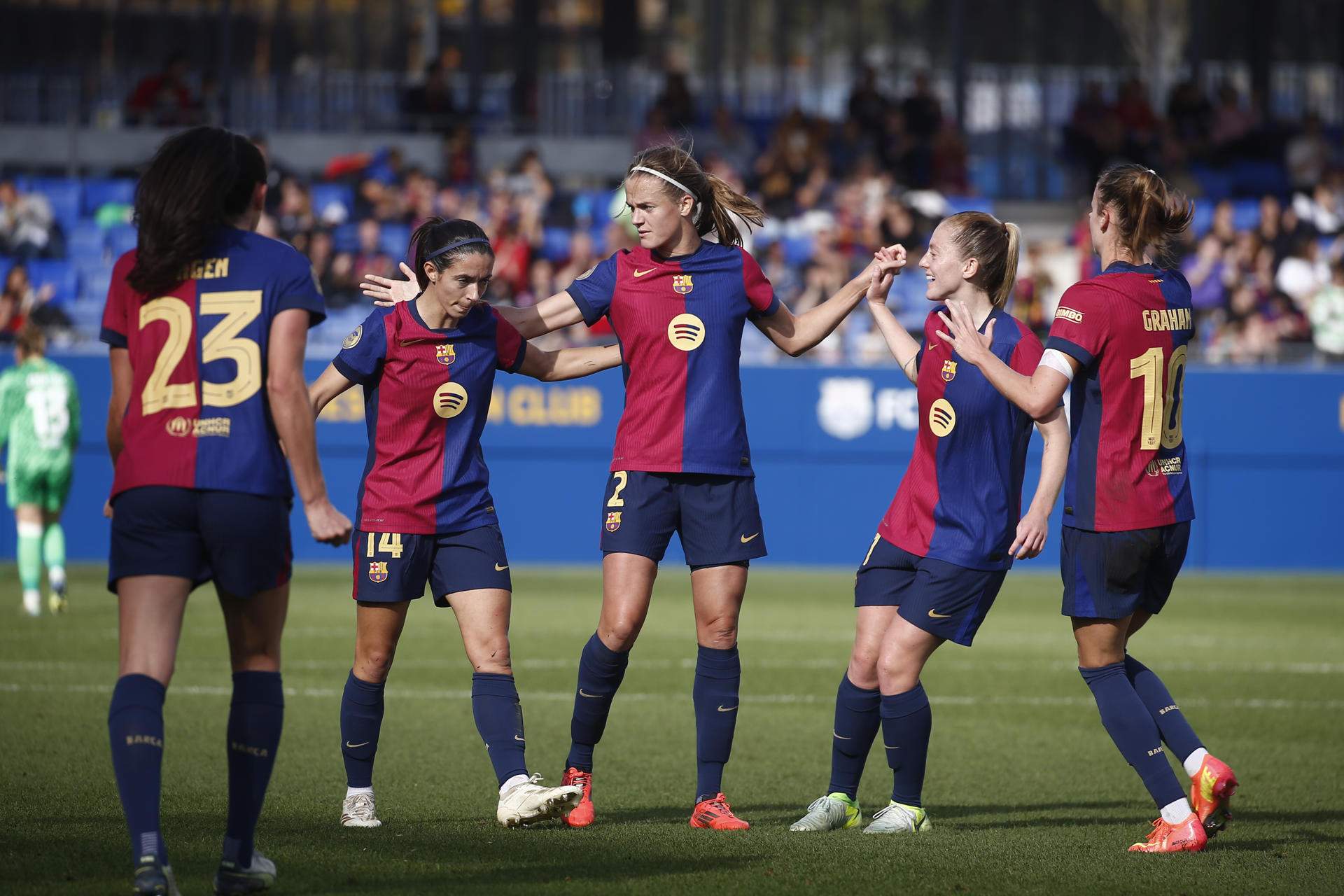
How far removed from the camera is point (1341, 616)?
13641 millimetres

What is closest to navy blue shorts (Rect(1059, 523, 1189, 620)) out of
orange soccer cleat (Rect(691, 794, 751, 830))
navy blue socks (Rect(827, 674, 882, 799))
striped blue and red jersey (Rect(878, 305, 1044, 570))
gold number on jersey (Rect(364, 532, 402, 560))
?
striped blue and red jersey (Rect(878, 305, 1044, 570))

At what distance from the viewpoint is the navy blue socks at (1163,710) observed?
17.9ft

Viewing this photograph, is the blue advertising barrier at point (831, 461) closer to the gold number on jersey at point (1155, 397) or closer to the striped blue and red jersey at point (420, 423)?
the striped blue and red jersey at point (420, 423)

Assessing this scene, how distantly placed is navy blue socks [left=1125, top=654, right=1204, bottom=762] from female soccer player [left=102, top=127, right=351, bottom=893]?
9.14 ft

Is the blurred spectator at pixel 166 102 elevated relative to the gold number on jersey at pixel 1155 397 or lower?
elevated

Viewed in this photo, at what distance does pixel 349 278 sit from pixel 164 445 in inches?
567

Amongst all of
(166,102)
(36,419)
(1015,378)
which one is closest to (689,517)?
(1015,378)

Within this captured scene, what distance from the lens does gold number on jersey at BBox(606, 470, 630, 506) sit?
566 cm

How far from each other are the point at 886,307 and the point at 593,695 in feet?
5.51

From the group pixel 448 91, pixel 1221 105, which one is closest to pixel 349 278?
pixel 448 91

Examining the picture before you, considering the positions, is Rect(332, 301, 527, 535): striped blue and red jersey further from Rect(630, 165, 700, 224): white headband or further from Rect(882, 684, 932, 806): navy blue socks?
Rect(882, 684, 932, 806): navy blue socks

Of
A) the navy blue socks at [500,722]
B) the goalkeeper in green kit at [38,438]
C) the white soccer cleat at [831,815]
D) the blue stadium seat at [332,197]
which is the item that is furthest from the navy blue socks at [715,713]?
the blue stadium seat at [332,197]

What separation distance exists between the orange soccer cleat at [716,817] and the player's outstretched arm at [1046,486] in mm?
1268

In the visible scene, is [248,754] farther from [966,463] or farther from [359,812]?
[966,463]
